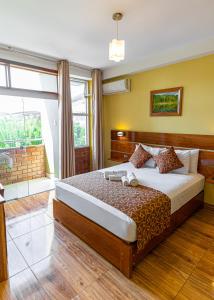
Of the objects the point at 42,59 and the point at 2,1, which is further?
the point at 42,59

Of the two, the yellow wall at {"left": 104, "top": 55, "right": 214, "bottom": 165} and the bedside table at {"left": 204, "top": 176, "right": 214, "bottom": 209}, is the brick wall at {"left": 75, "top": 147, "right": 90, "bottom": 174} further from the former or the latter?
the bedside table at {"left": 204, "top": 176, "right": 214, "bottom": 209}

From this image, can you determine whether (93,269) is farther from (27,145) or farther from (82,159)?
(27,145)

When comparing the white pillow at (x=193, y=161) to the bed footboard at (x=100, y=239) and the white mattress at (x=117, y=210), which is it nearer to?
the white mattress at (x=117, y=210)

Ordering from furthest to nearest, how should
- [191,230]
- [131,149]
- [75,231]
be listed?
1. [131,149]
2. [191,230]
3. [75,231]

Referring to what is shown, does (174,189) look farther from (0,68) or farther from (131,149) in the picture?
(0,68)

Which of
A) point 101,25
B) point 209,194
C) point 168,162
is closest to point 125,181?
point 168,162

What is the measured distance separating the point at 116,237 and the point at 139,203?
1.36 feet

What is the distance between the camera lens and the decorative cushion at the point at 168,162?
2.98 m

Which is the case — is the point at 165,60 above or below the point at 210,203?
above

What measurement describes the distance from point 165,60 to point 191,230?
2843mm

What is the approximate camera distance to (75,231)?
2.36 m

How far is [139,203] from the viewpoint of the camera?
194 cm

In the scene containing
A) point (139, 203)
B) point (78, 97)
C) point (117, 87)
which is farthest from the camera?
point (78, 97)

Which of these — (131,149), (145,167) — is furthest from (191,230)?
(131,149)
